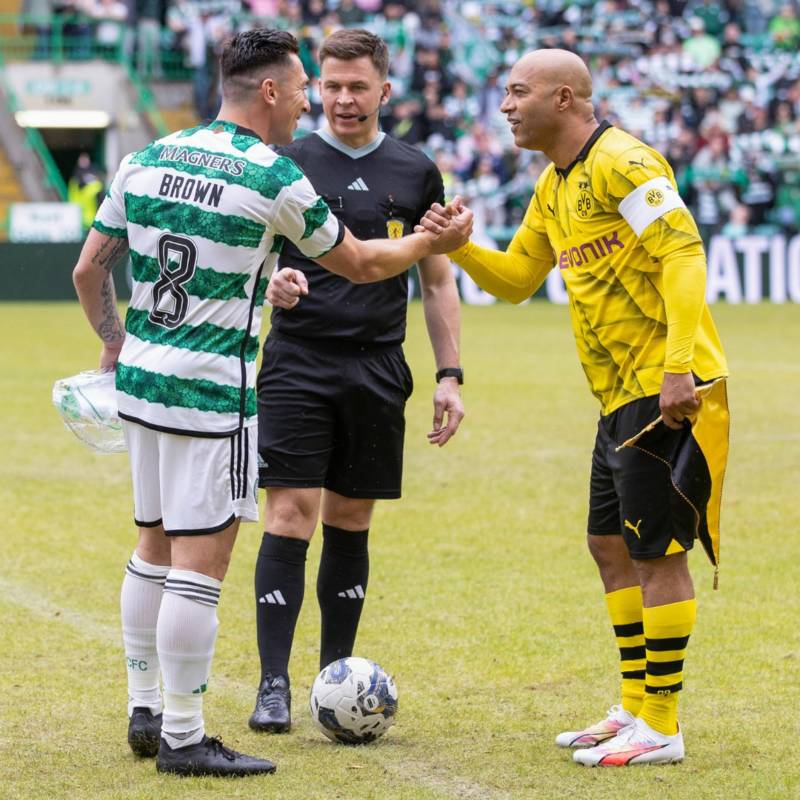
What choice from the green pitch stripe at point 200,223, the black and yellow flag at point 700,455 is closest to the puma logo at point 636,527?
the black and yellow flag at point 700,455

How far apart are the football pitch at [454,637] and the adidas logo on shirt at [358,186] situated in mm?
1888

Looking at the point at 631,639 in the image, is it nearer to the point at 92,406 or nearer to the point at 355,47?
the point at 92,406

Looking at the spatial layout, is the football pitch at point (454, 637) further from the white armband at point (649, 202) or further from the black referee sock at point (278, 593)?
the white armband at point (649, 202)

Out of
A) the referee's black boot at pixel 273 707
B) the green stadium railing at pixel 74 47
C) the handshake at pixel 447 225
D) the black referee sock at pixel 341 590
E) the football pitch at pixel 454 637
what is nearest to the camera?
the football pitch at pixel 454 637

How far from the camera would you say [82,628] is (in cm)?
663

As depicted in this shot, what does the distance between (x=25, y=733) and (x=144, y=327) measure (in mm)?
1512

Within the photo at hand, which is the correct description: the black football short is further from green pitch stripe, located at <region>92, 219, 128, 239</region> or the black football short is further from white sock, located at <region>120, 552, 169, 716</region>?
green pitch stripe, located at <region>92, 219, 128, 239</region>

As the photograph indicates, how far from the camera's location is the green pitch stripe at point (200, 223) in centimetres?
449


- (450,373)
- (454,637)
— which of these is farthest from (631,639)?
(454,637)

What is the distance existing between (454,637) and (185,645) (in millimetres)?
2164

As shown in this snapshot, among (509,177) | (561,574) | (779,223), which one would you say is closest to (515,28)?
(509,177)

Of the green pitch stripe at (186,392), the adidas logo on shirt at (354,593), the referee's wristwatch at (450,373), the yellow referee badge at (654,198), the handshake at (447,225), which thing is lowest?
the adidas logo on shirt at (354,593)

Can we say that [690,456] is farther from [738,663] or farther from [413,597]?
[413,597]

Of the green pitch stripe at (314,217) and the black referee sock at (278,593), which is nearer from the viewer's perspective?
the green pitch stripe at (314,217)
